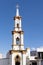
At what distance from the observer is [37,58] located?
5222 cm

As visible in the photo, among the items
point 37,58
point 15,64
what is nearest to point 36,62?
point 37,58

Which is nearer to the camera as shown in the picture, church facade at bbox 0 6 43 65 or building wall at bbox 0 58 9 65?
church facade at bbox 0 6 43 65

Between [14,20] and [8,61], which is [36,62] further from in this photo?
[14,20]

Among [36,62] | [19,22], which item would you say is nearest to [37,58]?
[36,62]

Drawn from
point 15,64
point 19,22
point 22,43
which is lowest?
point 15,64

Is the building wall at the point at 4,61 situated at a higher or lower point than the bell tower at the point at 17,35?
lower

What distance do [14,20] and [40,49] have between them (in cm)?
836

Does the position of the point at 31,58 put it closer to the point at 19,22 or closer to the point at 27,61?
the point at 27,61

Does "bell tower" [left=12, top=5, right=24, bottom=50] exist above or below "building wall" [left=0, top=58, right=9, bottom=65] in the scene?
above

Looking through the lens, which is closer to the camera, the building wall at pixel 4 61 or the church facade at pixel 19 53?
the church facade at pixel 19 53

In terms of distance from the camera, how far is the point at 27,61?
52.2 metres

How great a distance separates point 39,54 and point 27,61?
9.99 ft

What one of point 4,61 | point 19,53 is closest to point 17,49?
point 19,53

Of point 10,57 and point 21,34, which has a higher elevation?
point 21,34
